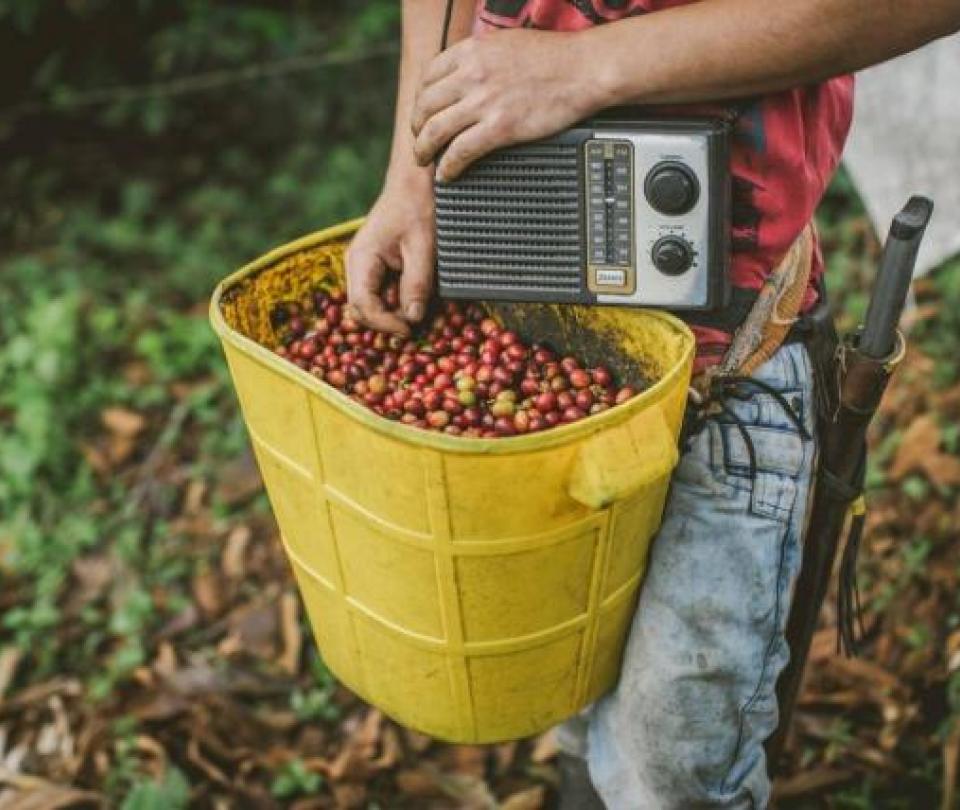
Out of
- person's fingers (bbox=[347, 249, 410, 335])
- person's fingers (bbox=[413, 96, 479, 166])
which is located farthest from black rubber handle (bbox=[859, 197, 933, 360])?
person's fingers (bbox=[347, 249, 410, 335])

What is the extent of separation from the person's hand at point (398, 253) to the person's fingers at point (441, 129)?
0.17m

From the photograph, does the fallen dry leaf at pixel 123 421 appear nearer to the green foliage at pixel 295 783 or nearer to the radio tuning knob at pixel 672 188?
the green foliage at pixel 295 783

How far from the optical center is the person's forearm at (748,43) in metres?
1.42

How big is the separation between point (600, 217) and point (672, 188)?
11cm

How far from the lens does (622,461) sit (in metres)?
1.42

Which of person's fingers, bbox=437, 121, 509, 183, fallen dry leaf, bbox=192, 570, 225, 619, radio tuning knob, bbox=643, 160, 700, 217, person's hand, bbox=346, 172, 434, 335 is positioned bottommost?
fallen dry leaf, bbox=192, 570, 225, 619

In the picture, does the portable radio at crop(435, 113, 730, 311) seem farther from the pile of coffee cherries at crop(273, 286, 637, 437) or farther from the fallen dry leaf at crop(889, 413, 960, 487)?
the fallen dry leaf at crop(889, 413, 960, 487)

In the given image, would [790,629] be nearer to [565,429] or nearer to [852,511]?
[852,511]

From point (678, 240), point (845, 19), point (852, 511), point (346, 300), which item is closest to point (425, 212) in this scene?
point (346, 300)

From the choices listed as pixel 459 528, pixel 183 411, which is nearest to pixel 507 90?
→ pixel 459 528

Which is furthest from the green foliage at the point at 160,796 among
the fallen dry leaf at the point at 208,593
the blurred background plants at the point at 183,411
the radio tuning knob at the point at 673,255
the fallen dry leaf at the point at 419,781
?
the radio tuning knob at the point at 673,255

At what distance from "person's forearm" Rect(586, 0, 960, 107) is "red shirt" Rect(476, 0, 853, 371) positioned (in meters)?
0.08

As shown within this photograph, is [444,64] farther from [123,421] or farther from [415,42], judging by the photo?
[123,421]

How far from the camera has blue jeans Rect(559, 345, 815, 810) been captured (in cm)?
173
